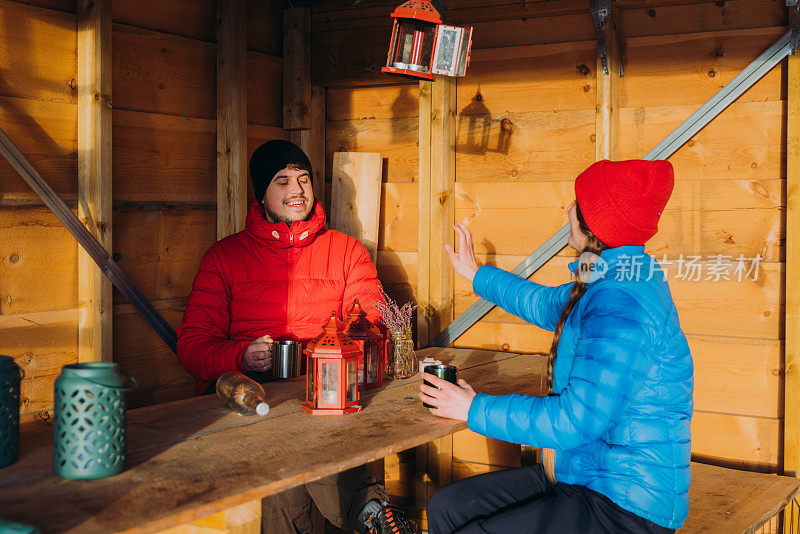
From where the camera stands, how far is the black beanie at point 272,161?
11.6 ft

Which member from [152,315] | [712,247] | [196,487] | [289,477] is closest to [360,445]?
[289,477]

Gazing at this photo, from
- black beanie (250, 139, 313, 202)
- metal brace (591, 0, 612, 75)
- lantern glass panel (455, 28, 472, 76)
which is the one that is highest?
metal brace (591, 0, 612, 75)

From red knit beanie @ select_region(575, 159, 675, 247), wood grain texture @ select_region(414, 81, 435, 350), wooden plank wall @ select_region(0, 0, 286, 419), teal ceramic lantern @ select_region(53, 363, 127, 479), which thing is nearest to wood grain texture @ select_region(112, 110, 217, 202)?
wooden plank wall @ select_region(0, 0, 286, 419)

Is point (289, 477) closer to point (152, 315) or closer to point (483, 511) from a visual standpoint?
point (483, 511)

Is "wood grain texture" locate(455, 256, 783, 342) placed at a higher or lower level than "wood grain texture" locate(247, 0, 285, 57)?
lower

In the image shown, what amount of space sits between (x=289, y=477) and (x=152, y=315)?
198 centimetres

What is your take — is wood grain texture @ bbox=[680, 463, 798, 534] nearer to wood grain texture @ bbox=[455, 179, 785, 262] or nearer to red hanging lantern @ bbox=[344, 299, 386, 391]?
wood grain texture @ bbox=[455, 179, 785, 262]

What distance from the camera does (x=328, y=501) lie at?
A: 3.01 m

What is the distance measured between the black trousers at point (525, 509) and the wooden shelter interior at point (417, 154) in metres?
1.42

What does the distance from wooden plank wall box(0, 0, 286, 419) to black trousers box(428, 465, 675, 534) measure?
1810 mm

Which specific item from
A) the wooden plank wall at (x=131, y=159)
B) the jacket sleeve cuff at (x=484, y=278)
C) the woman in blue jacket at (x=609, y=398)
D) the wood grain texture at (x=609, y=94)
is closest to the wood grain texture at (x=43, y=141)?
the wooden plank wall at (x=131, y=159)

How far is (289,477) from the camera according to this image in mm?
1783

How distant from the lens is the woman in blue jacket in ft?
6.54

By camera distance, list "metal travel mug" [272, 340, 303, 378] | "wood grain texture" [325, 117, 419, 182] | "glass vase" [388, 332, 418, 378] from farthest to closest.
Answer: "wood grain texture" [325, 117, 419, 182], "glass vase" [388, 332, 418, 378], "metal travel mug" [272, 340, 303, 378]
